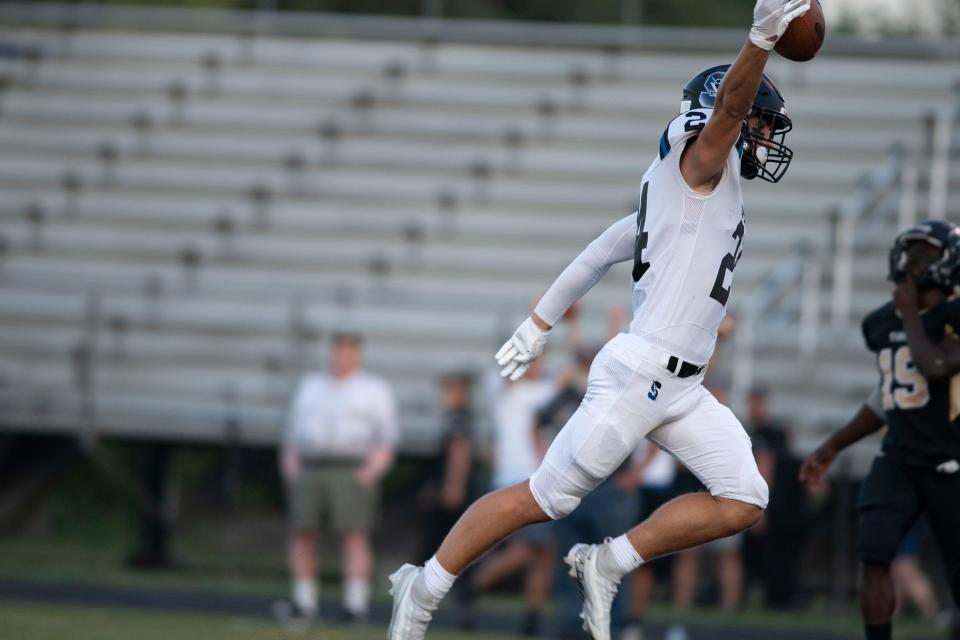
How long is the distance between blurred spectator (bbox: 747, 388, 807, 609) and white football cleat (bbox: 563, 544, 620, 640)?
21.9 feet

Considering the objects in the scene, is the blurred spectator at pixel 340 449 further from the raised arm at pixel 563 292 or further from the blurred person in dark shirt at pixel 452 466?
the raised arm at pixel 563 292

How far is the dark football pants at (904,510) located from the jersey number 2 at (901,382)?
0.26 meters

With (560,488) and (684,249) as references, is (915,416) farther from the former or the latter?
(560,488)

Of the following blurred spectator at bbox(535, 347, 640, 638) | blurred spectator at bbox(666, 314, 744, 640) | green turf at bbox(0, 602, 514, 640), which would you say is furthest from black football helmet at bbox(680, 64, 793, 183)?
blurred spectator at bbox(666, 314, 744, 640)

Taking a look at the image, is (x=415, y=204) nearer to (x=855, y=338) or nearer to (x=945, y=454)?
(x=855, y=338)

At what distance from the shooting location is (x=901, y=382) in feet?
20.5

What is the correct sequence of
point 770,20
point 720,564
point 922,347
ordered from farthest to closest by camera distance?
point 720,564
point 922,347
point 770,20

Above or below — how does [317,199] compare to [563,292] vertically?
below

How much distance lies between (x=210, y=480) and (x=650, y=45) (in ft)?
23.2

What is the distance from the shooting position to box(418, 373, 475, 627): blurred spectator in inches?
427

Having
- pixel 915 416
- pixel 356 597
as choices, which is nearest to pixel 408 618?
pixel 915 416

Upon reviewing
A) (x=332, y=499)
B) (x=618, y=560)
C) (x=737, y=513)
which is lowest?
(x=332, y=499)

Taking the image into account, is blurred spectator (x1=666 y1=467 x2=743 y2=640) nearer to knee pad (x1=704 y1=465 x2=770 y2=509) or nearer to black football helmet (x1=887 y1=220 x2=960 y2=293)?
black football helmet (x1=887 y1=220 x2=960 y2=293)

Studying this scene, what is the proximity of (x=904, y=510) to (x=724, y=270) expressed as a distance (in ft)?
5.41
